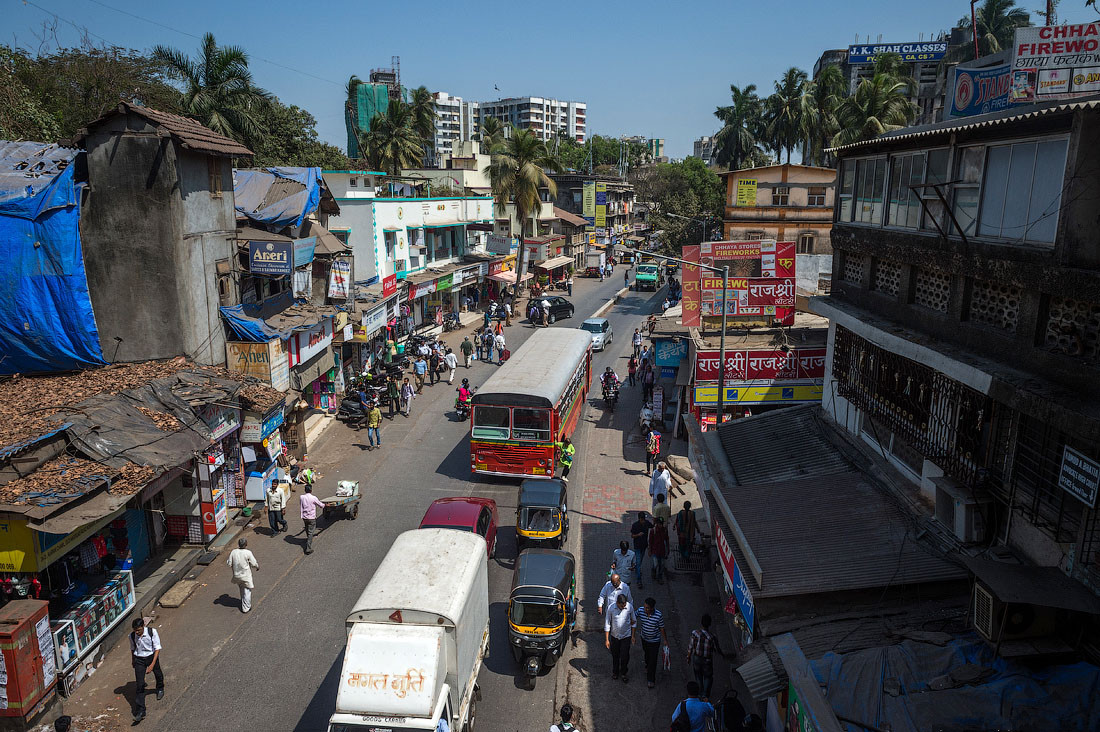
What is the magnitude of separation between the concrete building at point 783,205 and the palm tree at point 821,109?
12811 mm

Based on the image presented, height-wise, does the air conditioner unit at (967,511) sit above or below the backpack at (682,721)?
above

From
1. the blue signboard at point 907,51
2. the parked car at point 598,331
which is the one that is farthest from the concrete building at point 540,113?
the parked car at point 598,331

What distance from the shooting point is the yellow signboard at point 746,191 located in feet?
119

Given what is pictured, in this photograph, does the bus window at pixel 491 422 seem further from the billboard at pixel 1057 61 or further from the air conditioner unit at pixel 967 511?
the billboard at pixel 1057 61

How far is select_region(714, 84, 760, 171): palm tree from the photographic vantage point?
61.6 metres

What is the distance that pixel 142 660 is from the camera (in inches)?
444

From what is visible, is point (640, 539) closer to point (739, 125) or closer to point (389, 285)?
point (389, 285)

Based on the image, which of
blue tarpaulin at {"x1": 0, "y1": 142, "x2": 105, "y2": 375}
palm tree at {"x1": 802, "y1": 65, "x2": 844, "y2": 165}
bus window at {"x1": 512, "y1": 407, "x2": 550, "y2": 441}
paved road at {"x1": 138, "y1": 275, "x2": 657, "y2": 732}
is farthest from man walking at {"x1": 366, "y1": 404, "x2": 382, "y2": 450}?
palm tree at {"x1": 802, "y1": 65, "x2": 844, "y2": 165}

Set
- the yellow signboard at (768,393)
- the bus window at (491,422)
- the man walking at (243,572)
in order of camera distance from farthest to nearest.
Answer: the yellow signboard at (768,393)
the bus window at (491,422)
the man walking at (243,572)

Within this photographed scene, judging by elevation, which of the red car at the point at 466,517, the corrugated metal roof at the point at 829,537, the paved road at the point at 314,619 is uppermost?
the corrugated metal roof at the point at 829,537

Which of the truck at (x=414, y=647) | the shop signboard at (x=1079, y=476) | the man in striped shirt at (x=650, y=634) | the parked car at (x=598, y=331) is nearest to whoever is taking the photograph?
the shop signboard at (x=1079, y=476)

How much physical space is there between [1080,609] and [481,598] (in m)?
8.18

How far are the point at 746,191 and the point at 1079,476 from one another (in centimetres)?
3156

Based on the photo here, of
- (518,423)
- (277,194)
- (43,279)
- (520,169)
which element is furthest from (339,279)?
(520,169)
